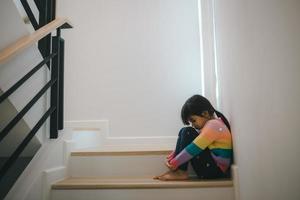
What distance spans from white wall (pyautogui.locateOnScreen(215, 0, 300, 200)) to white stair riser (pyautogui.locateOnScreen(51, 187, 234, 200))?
18 cm

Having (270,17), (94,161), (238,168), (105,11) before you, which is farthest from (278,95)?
(105,11)

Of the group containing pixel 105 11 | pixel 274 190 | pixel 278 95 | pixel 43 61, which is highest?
pixel 105 11

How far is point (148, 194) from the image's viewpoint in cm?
157

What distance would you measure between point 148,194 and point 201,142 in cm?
44

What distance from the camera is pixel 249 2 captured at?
46.8 inches

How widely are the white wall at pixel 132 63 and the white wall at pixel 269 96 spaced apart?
5.61 feet

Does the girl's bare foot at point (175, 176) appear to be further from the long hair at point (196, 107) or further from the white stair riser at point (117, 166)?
the long hair at point (196, 107)

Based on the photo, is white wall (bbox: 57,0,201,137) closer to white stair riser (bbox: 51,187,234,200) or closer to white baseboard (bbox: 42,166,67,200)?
white baseboard (bbox: 42,166,67,200)

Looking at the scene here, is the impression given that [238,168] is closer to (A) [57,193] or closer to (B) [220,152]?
(B) [220,152]

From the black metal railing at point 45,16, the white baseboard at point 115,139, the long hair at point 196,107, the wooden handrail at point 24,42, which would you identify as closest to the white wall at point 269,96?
the long hair at point 196,107

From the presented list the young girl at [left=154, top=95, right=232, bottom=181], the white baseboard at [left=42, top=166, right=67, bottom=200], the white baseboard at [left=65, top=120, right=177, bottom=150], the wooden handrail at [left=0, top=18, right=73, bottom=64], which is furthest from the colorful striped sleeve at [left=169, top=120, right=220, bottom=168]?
the white baseboard at [left=65, top=120, right=177, bottom=150]

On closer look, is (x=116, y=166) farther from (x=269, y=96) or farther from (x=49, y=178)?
(x=269, y=96)

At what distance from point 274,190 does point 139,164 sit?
111 cm

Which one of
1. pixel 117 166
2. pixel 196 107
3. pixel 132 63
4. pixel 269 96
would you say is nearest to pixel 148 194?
pixel 117 166
